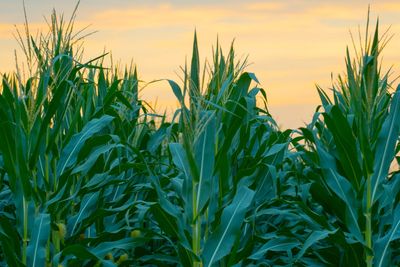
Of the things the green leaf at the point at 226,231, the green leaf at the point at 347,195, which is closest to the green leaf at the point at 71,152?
the green leaf at the point at 226,231

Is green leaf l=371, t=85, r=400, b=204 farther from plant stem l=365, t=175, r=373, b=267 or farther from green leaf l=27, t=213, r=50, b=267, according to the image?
green leaf l=27, t=213, r=50, b=267

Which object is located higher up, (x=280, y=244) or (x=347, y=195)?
(x=347, y=195)

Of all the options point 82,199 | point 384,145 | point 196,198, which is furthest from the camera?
point 82,199

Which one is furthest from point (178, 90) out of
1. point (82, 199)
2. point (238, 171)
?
point (82, 199)

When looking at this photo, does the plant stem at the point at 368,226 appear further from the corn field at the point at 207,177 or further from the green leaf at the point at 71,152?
the green leaf at the point at 71,152

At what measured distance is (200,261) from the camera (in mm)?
4527

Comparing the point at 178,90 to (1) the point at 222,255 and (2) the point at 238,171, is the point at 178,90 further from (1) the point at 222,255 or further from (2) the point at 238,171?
(1) the point at 222,255

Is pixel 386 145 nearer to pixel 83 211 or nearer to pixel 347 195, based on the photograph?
pixel 347 195

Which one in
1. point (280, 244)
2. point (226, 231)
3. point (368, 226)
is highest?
point (226, 231)

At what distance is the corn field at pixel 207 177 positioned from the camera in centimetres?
454

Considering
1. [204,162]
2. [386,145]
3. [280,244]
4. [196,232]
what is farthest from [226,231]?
[386,145]

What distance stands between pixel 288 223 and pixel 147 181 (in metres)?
1.13

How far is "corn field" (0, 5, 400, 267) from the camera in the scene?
4543mm

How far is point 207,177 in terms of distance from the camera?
4.48 metres
